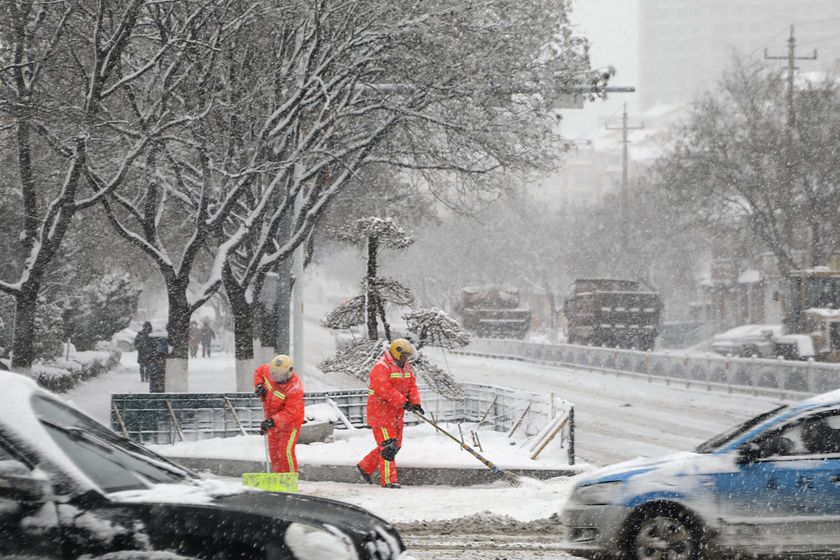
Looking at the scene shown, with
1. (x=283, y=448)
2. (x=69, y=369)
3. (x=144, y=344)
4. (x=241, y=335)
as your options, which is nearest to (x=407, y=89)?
(x=241, y=335)

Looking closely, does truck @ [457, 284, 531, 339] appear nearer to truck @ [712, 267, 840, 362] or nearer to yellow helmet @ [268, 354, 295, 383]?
truck @ [712, 267, 840, 362]

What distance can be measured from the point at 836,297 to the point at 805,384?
8663 millimetres

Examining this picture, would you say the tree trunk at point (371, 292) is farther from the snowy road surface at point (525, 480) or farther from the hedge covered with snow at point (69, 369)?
the hedge covered with snow at point (69, 369)

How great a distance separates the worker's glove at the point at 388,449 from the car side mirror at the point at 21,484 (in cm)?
728

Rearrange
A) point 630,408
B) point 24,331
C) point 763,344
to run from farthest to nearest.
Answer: point 763,344
point 630,408
point 24,331

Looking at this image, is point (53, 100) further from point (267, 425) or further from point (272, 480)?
point (272, 480)

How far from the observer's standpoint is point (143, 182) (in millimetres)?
19234

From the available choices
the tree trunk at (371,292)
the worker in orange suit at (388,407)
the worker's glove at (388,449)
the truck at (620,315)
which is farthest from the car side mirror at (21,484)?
the truck at (620,315)

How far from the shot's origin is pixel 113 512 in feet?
12.3

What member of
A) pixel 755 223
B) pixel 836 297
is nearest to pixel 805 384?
pixel 836 297

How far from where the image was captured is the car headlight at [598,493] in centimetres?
686

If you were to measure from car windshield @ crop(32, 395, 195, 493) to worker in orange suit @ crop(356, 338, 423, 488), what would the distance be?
6.24 m

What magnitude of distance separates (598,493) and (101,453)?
3929mm

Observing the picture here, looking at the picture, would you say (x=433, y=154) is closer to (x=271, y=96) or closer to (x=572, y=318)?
(x=271, y=96)
